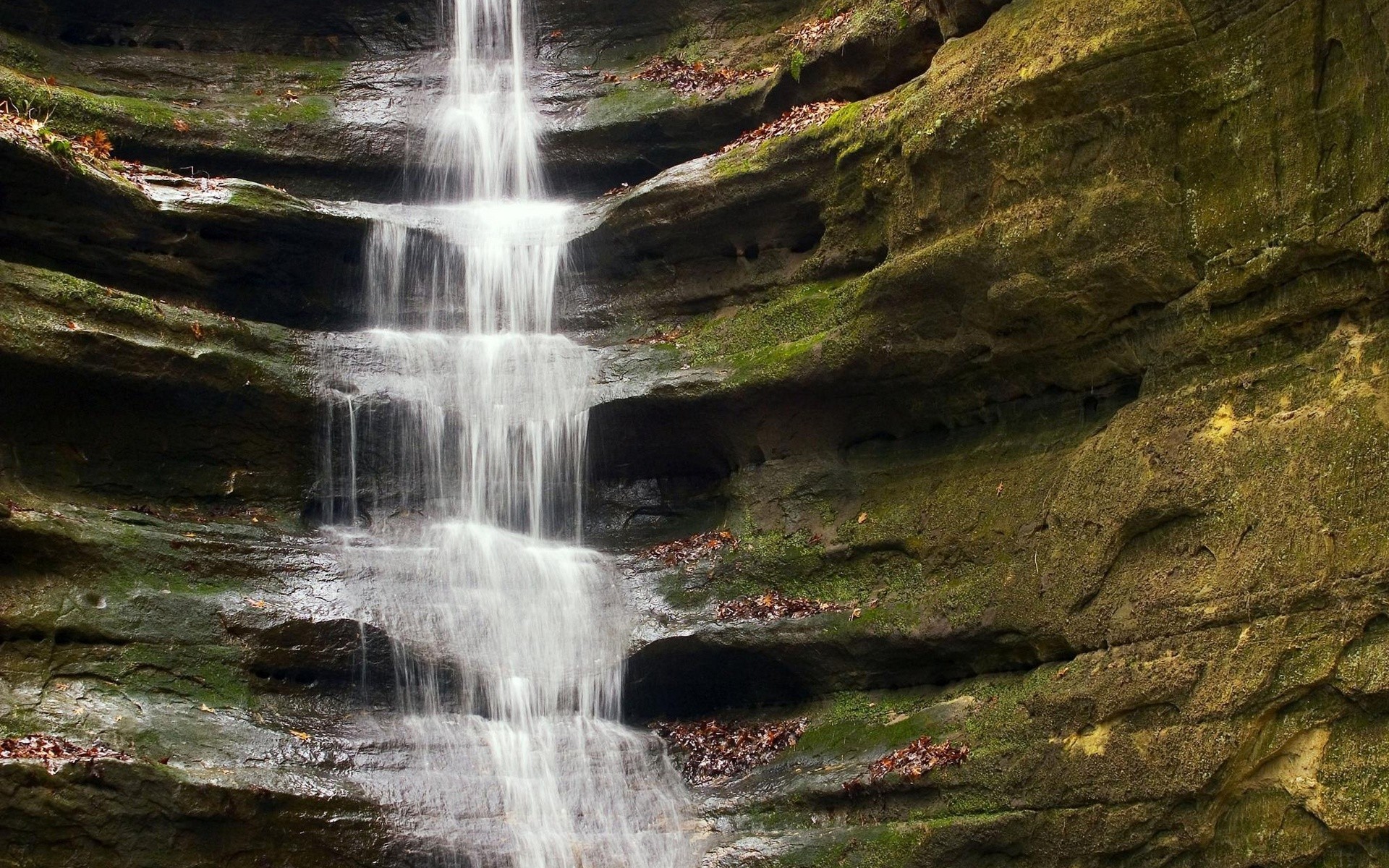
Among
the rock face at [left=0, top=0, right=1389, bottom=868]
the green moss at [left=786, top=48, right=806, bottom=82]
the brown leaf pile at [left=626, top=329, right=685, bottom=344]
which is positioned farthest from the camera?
the green moss at [left=786, top=48, right=806, bottom=82]

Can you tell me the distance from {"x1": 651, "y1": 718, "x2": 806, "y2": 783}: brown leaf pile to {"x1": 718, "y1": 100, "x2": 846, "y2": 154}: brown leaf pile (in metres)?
6.91

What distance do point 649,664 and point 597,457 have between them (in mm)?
3069

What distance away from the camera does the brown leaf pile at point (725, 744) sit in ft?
38.2

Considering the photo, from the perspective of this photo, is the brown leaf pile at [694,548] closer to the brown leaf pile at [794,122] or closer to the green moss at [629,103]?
the brown leaf pile at [794,122]

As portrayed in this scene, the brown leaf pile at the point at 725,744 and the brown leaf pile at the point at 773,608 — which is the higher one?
the brown leaf pile at the point at 773,608

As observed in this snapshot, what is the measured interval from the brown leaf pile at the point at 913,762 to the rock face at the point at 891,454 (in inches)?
4.1

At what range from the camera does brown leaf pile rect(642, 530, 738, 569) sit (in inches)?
532

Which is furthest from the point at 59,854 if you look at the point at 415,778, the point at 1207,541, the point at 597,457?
the point at 1207,541

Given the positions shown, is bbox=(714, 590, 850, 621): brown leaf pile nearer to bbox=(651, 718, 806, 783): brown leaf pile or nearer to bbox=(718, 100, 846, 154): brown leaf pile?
bbox=(651, 718, 806, 783): brown leaf pile

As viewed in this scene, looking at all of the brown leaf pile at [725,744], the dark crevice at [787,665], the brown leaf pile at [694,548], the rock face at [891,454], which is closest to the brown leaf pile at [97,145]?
the rock face at [891,454]

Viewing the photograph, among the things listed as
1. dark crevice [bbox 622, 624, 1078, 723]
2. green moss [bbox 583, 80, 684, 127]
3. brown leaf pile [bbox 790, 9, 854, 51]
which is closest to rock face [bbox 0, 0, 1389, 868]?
dark crevice [bbox 622, 624, 1078, 723]

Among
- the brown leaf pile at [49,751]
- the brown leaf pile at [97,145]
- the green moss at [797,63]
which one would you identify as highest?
the green moss at [797,63]

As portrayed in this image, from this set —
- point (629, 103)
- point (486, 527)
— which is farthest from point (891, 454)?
point (629, 103)

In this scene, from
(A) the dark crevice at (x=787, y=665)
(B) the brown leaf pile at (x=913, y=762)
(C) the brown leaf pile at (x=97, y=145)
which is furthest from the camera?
(C) the brown leaf pile at (x=97, y=145)
